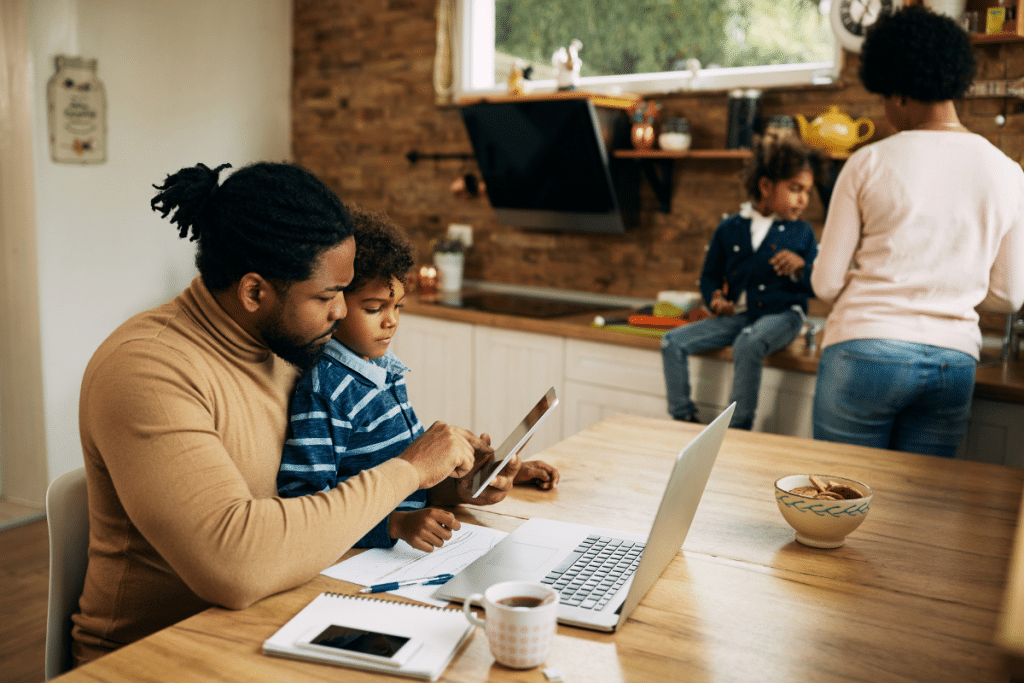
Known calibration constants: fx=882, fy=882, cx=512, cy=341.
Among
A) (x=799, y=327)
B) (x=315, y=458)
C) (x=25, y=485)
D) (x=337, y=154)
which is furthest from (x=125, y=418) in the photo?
(x=337, y=154)

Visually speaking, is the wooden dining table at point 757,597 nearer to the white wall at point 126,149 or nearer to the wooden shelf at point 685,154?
the wooden shelf at point 685,154

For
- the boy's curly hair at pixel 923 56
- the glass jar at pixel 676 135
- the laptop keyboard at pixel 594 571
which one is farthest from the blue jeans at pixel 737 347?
the laptop keyboard at pixel 594 571

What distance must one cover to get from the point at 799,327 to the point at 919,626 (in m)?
1.78

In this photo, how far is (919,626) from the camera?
1.01 metres

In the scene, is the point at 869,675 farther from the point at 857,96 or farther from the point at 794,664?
the point at 857,96

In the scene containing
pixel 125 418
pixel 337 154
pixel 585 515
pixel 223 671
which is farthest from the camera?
pixel 337 154

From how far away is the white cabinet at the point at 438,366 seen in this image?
3.34m

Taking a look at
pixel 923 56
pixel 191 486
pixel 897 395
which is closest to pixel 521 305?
pixel 897 395

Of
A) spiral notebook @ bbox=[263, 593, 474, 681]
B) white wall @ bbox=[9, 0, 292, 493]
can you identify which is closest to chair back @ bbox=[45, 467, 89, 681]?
spiral notebook @ bbox=[263, 593, 474, 681]

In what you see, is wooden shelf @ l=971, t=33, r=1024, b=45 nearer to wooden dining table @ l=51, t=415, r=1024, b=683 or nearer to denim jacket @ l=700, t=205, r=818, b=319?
denim jacket @ l=700, t=205, r=818, b=319

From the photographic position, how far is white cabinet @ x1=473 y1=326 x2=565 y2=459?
3.10 meters

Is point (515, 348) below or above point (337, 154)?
below

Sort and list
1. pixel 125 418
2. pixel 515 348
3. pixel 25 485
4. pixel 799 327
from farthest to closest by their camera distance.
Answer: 1. pixel 25 485
2. pixel 515 348
3. pixel 799 327
4. pixel 125 418

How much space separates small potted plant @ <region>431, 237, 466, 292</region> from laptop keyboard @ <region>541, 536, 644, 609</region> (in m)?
2.62
